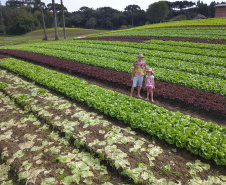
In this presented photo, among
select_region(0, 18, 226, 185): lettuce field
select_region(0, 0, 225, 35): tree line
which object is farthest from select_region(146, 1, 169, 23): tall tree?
select_region(0, 18, 226, 185): lettuce field

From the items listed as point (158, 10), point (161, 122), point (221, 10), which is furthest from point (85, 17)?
point (161, 122)

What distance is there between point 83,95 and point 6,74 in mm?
8430

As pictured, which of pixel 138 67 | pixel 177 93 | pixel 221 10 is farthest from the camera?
pixel 221 10

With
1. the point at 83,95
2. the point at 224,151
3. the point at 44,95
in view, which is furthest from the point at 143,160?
the point at 44,95

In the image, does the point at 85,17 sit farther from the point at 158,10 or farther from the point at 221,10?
the point at 221,10

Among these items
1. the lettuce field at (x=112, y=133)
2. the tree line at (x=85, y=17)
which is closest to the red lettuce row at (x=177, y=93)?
the lettuce field at (x=112, y=133)

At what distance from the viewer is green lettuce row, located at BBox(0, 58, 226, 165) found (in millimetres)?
4570

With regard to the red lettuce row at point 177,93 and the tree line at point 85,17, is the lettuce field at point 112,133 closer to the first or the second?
the red lettuce row at point 177,93

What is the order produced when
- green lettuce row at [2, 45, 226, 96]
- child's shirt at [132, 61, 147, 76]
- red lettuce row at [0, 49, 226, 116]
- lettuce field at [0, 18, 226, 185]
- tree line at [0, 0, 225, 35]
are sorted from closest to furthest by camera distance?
lettuce field at [0, 18, 226, 185]
red lettuce row at [0, 49, 226, 116]
child's shirt at [132, 61, 147, 76]
green lettuce row at [2, 45, 226, 96]
tree line at [0, 0, 225, 35]

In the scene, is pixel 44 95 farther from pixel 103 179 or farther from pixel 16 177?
pixel 103 179

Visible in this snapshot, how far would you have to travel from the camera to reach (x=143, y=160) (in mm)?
4461

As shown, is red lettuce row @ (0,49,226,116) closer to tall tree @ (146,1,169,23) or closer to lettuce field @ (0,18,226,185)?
lettuce field @ (0,18,226,185)

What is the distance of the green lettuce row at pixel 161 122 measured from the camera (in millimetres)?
4570

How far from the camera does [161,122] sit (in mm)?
5559
